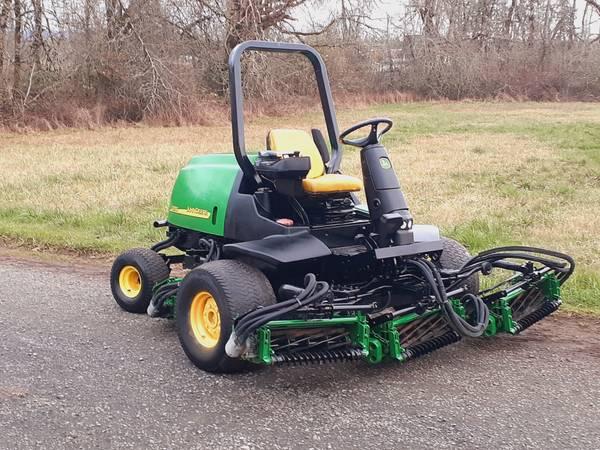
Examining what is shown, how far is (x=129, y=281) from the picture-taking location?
5.19m

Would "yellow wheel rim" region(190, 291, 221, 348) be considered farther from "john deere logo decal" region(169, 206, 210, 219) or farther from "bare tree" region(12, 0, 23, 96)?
"bare tree" region(12, 0, 23, 96)

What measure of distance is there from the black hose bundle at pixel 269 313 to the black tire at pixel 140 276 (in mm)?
1451

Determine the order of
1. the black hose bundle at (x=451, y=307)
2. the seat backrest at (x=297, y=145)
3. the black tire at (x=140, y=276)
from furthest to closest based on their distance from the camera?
1. the black tire at (x=140, y=276)
2. the seat backrest at (x=297, y=145)
3. the black hose bundle at (x=451, y=307)

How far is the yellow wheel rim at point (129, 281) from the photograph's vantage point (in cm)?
513

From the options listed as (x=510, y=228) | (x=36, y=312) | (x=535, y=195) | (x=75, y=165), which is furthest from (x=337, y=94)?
(x=36, y=312)

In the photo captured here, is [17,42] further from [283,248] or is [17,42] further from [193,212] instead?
[283,248]

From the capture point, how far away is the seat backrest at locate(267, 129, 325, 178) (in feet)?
14.3

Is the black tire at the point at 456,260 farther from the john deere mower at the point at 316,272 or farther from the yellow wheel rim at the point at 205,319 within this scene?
the yellow wheel rim at the point at 205,319

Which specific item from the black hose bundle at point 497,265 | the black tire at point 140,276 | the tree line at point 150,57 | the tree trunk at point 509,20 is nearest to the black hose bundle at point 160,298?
the black tire at point 140,276

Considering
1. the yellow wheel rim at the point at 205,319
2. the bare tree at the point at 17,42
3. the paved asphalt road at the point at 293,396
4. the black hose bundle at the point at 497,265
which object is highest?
the bare tree at the point at 17,42

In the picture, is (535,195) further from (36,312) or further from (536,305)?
(36,312)

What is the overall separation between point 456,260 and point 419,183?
6.70 meters

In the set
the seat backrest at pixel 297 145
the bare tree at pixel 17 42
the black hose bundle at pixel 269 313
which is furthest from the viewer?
the bare tree at pixel 17 42

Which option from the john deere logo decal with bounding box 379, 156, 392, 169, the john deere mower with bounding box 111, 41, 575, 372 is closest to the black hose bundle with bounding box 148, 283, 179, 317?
the john deere mower with bounding box 111, 41, 575, 372
